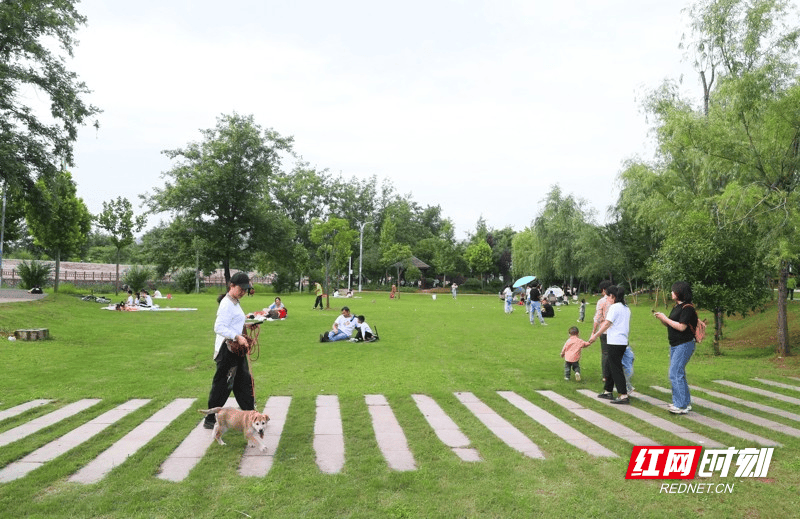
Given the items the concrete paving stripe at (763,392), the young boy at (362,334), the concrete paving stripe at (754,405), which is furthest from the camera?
the young boy at (362,334)

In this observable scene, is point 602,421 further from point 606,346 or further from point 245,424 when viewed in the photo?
point 245,424

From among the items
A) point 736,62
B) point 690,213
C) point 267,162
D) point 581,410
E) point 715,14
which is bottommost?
point 581,410

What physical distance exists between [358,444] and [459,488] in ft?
4.61

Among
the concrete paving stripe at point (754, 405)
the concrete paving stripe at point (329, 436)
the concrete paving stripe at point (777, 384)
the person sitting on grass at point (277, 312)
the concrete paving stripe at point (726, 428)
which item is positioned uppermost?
the person sitting on grass at point (277, 312)

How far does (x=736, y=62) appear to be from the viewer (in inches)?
523

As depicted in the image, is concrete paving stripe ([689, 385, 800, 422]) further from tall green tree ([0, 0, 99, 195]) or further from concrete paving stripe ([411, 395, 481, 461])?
tall green tree ([0, 0, 99, 195])

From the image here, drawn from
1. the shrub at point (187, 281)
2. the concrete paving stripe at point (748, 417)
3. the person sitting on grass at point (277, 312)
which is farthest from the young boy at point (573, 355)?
the shrub at point (187, 281)

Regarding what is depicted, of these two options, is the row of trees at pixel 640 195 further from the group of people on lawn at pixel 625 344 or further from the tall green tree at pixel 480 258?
the tall green tree at pixel 480 258

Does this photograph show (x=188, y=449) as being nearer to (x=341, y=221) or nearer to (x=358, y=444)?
(x=358, y=444)

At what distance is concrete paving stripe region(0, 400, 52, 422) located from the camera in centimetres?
624

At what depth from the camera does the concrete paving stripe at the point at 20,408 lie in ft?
20.5

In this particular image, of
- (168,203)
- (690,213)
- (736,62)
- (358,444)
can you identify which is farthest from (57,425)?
(168,203)

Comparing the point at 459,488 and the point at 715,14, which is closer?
the point at 459,488

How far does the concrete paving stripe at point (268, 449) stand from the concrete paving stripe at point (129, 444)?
1.04 meters
